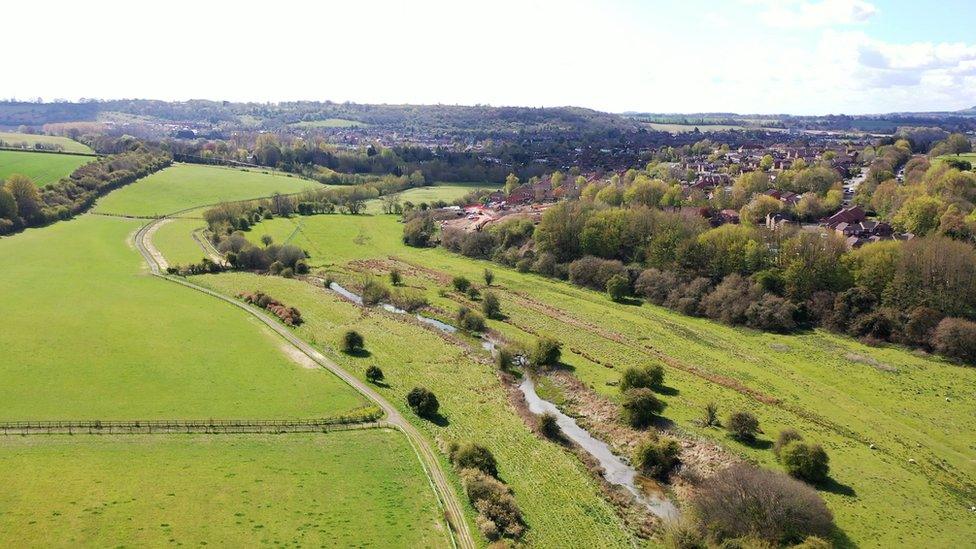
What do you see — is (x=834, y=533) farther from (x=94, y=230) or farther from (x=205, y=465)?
(x=94, y=230)

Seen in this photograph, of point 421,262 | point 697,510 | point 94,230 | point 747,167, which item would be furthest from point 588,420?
point 747,167

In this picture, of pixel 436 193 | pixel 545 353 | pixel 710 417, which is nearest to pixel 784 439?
pixel 710 417

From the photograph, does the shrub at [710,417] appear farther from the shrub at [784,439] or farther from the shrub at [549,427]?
the shrub at [549,427]

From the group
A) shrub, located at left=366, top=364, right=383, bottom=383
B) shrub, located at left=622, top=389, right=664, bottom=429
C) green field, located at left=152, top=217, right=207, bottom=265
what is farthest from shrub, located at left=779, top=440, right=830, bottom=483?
green field, located at left=152, top=217, right=207, bottom=265

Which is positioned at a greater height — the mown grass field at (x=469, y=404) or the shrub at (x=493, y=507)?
the shrub at (x=493, y=507)

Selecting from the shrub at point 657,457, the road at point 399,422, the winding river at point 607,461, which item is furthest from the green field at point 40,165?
the shrub at point 657,457
